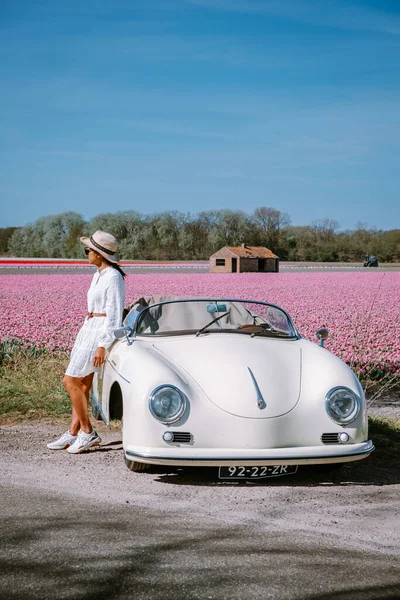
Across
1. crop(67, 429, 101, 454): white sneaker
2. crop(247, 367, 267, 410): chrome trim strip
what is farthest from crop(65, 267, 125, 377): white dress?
crop(247, 367, 267, 410): chrome trim strip

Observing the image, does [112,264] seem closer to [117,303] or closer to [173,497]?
[117,303]

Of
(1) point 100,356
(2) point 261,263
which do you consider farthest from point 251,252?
(1) point 100,356

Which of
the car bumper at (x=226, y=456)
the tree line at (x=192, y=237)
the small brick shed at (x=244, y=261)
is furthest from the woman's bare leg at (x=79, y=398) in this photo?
the tree line at (x=192, y=237)

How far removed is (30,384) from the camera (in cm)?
884

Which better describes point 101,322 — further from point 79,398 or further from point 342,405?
point 342,405

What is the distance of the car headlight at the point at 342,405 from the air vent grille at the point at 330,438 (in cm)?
10

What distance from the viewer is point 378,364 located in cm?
1055

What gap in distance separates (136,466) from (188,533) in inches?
52.7

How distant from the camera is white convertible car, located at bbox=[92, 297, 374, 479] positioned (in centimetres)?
506

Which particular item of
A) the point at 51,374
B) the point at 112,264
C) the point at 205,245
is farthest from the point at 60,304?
the point at 205,245

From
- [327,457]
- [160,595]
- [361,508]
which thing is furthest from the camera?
[327,457]

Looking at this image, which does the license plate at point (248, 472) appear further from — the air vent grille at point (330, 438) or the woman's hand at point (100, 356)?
the woman's hand at point (100, 356)

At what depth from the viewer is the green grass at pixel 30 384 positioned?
7812 millimetres

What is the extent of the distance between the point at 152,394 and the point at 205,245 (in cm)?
8799
